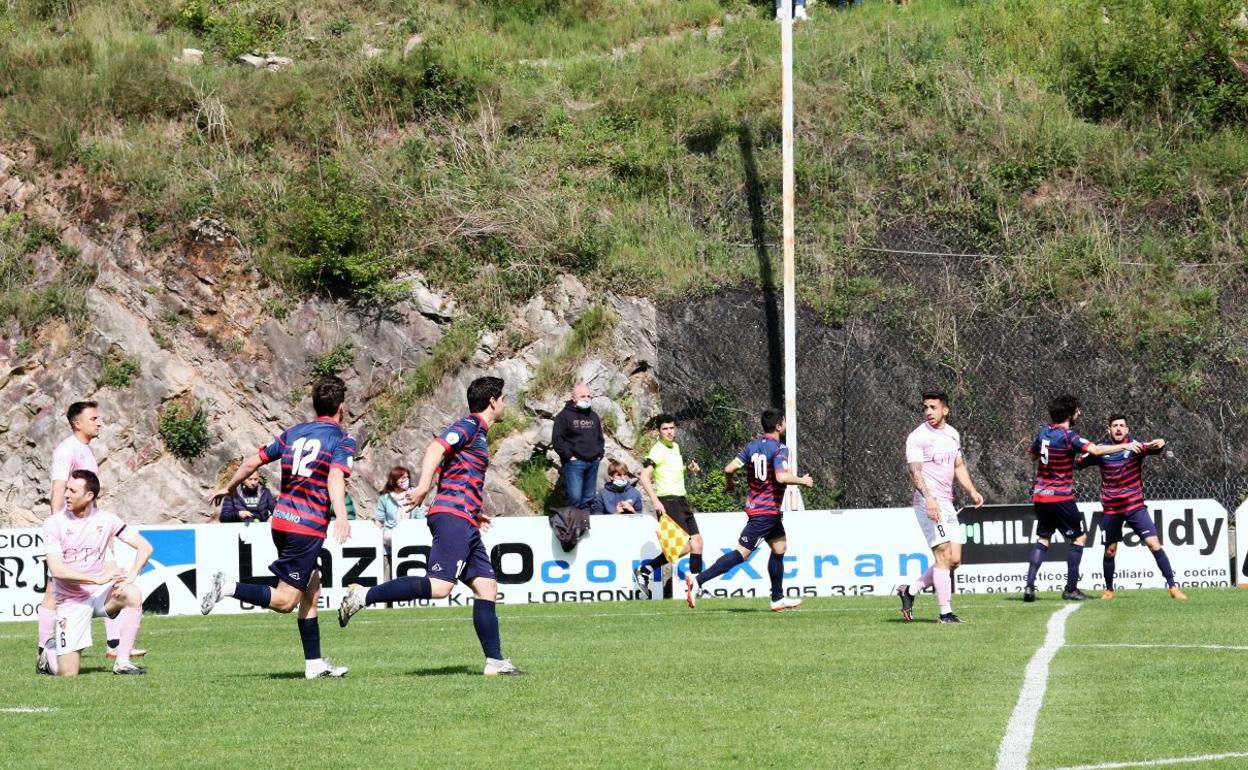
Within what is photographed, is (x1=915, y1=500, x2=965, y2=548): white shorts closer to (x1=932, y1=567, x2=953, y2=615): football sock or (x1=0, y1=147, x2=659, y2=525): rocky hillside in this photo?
(x1=932, y1=567, x2=953, y2=615): football sock

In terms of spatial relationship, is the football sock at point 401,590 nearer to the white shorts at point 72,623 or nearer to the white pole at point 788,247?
the white shorts at point 72,623

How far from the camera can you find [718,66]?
34.1 metres

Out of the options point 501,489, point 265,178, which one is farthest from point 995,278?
point 265,178

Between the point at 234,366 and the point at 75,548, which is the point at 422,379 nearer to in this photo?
the point at 234,366

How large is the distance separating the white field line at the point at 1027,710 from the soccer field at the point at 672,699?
6cm

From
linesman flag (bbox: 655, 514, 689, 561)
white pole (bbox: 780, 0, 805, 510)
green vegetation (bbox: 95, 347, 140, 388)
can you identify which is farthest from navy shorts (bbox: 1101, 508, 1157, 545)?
Result: green vegetation (bbox: 95, 347, 140, 388)

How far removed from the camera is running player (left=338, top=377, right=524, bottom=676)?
10242 mm

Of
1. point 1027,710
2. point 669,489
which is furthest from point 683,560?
point 1027,710

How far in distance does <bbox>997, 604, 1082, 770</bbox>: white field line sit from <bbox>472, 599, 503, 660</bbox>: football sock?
3.43 m

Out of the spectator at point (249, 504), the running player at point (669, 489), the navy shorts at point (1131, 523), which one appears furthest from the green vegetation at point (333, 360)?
the navy shorts at point (1131, 523)

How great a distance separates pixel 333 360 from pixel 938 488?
623 inches

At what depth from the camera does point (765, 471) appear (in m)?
16.8

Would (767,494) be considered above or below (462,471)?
below

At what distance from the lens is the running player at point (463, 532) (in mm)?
10242
